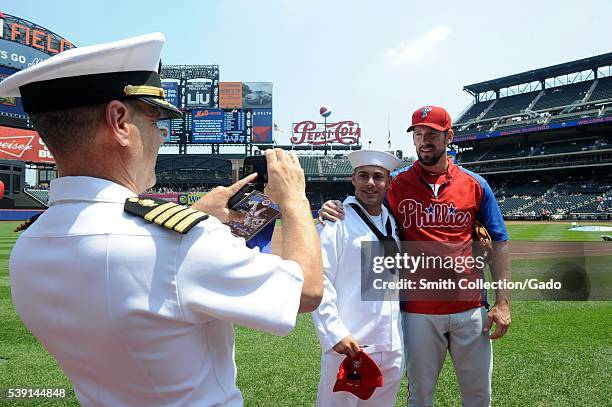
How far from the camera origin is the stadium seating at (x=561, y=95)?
50.1 meters

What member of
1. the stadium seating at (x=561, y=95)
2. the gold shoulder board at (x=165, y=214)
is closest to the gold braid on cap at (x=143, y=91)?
the gold shoulder board at (x=165, y=214)

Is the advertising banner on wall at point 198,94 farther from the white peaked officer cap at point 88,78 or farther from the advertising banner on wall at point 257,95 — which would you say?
the white peaked officer cap at point 88,78

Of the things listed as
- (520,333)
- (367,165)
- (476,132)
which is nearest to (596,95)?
(476,132)

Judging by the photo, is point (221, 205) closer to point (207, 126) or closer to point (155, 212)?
point (155, 212)

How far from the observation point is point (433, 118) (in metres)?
3.14

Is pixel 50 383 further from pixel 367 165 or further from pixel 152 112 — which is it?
pixel 152 112

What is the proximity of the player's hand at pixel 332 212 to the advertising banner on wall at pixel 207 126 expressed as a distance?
5530cm

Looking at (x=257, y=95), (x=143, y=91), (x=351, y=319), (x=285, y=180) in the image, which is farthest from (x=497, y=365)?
(x=257, y=95)

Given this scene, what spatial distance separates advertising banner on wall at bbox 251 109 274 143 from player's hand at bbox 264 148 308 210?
187 ft

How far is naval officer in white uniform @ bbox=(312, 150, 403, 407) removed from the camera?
9.02 ft

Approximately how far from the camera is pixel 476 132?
54.3 metres

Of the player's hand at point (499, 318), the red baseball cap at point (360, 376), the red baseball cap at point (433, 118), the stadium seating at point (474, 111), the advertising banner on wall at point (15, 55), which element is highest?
the advertising banner on wall at point (15, 55)

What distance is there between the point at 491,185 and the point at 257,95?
106ft

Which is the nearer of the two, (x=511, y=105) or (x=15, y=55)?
(x=15, y=55)
